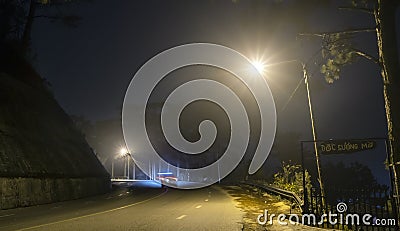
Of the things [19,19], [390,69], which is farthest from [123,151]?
[390,69]

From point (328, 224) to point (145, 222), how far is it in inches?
232

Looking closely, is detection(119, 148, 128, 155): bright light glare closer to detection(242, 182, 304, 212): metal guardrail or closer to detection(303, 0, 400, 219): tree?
detection(242, 182, 304, 212): metal guardrail

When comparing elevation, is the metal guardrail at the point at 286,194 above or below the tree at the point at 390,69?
below

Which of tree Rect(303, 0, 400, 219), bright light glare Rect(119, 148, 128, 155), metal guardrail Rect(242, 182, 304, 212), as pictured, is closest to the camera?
tree Rect(303, 0, 400, 219)

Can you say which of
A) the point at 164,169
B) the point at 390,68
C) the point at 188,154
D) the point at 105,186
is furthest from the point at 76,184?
the point at 164,169

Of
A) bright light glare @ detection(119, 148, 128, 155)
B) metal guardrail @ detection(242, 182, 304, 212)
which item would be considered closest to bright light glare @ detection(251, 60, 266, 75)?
metal guardrail @ detection(242, 182, 304, 212)

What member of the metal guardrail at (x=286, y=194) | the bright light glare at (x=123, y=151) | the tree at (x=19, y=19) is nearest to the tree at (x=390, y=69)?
the metal guardrail at (x=286, y=194)

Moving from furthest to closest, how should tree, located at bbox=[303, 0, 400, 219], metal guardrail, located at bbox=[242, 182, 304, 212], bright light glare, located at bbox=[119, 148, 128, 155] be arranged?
bright light glare, located at bbox=[119, 148, 128, 155]
metal guardrail, located at bbox=[242, 182, 304, 212]
tree, located at bbox=[303, 0, 400, 219]

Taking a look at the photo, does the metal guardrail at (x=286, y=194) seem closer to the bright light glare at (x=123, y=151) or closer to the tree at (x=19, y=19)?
the tree at (x=19, y=19)

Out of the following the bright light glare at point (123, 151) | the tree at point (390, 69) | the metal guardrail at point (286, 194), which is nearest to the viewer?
the tree at point (390, 69)

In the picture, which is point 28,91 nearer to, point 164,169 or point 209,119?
point 209,119

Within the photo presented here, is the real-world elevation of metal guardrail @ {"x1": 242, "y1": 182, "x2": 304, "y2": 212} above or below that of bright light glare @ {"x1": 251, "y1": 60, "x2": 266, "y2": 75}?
below

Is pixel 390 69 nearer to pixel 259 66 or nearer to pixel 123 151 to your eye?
pixel 259 66

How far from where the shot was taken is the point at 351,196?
13.8 meters
